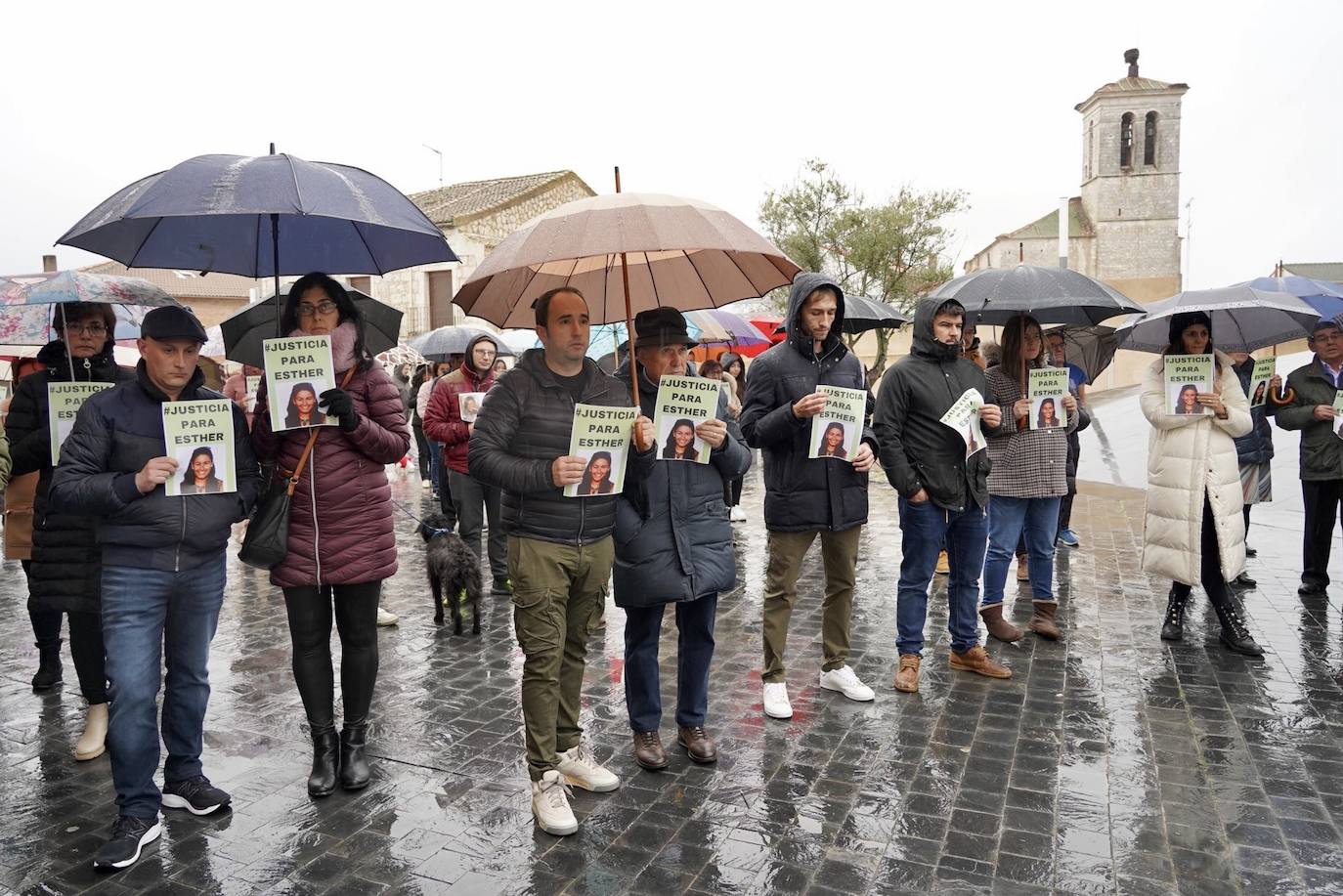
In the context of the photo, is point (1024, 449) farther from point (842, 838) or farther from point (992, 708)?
point (842, 838)

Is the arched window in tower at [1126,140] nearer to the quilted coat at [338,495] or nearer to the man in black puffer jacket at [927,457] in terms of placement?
the man in black puffer jacket at [927,457]

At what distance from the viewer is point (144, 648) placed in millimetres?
3689

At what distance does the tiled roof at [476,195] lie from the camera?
35.8 m

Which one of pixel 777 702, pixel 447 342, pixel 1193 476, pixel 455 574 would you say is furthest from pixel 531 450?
pixel 447 342

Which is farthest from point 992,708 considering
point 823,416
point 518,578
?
point 518,578

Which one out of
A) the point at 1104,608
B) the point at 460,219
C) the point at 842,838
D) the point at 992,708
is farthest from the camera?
the point at 460,219

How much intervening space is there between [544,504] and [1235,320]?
5.67 metres

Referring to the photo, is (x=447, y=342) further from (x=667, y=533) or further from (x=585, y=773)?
(x=585, y=773)

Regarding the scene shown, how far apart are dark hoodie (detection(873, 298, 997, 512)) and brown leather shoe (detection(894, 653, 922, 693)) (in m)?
0.90

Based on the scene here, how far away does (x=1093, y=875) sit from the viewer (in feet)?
11.3

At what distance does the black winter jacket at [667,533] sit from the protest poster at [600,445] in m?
0.24

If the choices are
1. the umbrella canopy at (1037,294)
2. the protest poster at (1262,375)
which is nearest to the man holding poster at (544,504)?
the umbrella canopy at (1037,294)

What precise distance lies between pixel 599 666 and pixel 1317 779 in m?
3.71

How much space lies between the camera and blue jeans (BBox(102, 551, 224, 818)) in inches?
143
